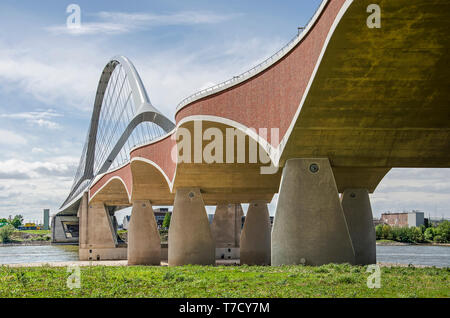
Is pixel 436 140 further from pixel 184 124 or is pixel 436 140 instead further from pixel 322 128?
pixel 184 124

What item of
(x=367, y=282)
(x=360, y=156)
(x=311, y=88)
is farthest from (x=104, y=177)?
(x=367, y=282)

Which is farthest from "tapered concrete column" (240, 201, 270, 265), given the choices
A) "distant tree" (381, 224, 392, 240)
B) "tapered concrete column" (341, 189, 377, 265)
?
"distant tree" (381, 224, 392, 240)

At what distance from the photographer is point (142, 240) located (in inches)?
2643

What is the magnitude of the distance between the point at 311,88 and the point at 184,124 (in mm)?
15309

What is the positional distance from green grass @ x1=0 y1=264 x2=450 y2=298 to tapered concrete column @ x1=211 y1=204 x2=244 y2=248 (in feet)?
193

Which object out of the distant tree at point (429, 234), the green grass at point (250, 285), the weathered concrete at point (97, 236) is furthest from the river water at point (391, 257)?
the green grass at point (250, 285)

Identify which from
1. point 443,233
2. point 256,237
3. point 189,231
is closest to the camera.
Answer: point 189,231

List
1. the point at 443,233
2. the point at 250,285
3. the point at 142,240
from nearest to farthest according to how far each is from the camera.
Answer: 1. the point at 250,285
2. the point at 142,240
3. the point at 443,233

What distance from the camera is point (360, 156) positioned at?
32344 millimetres

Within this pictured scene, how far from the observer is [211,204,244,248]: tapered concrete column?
83.4m

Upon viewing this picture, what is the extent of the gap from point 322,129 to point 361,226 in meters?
20.2

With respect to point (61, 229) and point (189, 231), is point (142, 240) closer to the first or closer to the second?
point (189, 231)

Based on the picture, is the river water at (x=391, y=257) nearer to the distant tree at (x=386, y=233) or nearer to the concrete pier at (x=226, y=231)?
the concrete pier at (x=226, y=231)

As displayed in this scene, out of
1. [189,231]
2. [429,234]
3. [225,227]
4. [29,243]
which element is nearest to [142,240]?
[189,231]
